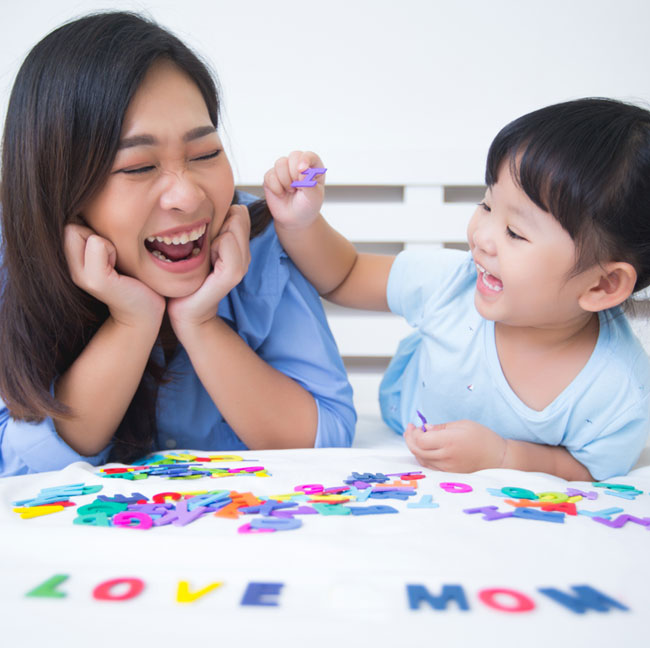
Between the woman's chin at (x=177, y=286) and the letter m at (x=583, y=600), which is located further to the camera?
the woman's chin at (x=177, y=286)

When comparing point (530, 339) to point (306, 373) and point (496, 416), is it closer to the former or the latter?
point (496, 416)

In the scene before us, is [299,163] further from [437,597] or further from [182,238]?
[437,597]

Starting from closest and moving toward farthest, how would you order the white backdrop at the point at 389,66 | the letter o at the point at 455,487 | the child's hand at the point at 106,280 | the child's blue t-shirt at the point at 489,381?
the letter o at the point at 455,487, the child's hand at the point at 106,280, the child's blue t-shirt at the point at 489,381, the white backdrop at the point at 389,66

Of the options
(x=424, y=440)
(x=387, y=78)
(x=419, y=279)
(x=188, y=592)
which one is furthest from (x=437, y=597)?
(x=387, y=78)

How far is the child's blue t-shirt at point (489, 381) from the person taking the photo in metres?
1.10

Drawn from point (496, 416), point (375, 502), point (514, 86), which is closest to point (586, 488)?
point (496, 416)

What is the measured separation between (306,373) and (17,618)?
0.75m

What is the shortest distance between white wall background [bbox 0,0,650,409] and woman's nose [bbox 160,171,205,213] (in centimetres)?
88

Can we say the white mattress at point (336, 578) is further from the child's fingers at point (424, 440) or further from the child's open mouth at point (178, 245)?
the child's open mouth at point (178, 245)

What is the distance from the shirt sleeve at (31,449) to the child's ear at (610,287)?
2.80 ft

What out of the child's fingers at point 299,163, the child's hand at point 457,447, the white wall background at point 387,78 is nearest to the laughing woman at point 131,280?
the child's fingers at point 299,163

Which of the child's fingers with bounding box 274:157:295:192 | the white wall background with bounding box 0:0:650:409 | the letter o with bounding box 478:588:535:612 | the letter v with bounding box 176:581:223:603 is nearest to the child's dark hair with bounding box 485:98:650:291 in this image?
the child's fingers with bounding box 274:157:295:192

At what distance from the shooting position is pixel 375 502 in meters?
0.84

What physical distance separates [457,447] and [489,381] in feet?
0.68
